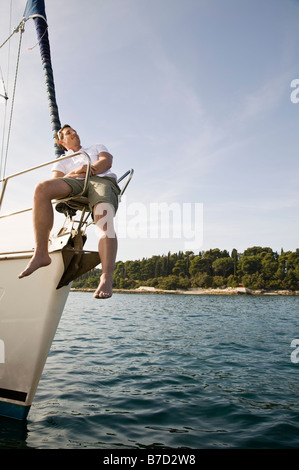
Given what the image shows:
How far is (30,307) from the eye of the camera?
12.9ft

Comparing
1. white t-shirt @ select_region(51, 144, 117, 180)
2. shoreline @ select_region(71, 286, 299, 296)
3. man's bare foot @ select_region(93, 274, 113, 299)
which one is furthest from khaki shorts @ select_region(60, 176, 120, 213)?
shoreline @ select_region(71, 286, 299, 296)

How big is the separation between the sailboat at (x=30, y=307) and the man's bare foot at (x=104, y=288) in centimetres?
69

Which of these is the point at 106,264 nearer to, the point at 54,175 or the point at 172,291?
the point at 54,175

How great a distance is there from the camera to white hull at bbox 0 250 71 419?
12.7ft

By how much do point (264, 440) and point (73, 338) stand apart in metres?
8.32

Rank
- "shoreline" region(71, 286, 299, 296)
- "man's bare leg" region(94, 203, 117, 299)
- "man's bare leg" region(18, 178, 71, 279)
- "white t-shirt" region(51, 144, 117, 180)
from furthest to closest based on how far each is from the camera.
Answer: "shoreline" region(71, 286, 299, 296) < "white t-shirt" region(51, 144, 117, 180) < "man's bare leg" region(94, 203, 117, 299) < "man's bare leg" region(18, 178, 71, 279)

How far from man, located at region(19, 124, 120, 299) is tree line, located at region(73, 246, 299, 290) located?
3913 inches

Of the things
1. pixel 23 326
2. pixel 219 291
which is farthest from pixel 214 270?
pixel 23 326

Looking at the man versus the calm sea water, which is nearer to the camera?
the man

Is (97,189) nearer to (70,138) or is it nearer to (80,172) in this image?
(80,172)

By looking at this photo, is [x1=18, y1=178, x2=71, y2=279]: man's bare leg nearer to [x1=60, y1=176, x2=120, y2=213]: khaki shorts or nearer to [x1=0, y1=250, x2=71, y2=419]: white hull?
[x1=60, y1=176, x2=120, y2=213]: khaki shorts

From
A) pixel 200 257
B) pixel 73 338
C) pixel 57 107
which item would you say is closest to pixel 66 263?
pixel 57 107

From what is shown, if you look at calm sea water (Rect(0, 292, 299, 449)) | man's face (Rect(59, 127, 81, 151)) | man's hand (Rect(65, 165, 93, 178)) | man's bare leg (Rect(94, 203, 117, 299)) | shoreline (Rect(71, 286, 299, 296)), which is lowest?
shoreline (Rect(71, 286, 299, 296))

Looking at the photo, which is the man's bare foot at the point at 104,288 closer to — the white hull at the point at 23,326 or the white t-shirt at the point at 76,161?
the white hull at the point at 23,326
